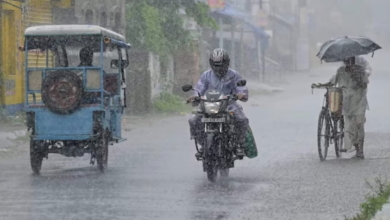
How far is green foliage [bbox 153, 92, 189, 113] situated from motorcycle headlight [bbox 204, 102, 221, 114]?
15.5 m

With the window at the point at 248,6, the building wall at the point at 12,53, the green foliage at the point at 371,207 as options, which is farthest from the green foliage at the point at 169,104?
the window at the point at 248,6

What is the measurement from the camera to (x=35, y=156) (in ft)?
40.6

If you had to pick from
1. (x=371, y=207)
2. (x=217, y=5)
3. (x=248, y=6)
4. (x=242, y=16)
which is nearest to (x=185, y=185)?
(x=371, y=207)

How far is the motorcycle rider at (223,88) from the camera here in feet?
38.3

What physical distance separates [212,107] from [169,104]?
55.1ft

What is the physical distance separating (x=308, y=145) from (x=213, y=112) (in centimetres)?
603

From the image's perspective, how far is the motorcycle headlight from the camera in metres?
11.4

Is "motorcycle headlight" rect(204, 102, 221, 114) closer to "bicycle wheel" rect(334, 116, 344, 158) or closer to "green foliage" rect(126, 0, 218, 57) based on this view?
"bicycle wheel" rect(334, 116, 344, 158)

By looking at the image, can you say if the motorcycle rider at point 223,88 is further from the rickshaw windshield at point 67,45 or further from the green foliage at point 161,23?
the green foliage at point 161,23

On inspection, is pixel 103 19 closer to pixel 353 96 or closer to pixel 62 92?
pixel 353 96

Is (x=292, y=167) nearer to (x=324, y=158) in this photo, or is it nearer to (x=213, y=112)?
(x=324, y=158)

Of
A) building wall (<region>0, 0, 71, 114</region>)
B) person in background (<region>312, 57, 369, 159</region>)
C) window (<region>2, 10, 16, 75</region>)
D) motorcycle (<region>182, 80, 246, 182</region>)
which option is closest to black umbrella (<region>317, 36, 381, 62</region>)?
person in background (<region>312, 57, 369, 159</region>)

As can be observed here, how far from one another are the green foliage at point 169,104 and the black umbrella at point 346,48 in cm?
1282

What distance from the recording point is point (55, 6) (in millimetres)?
25422
